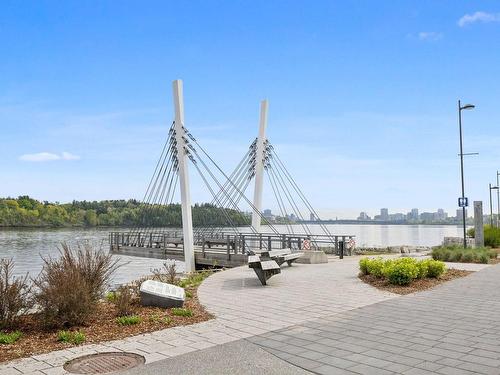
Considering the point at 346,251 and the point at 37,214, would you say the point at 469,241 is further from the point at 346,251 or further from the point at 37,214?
the point at 37,214

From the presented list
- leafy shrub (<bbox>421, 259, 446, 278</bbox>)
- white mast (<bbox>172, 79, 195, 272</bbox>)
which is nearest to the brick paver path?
leafy shrub (<bbox>421, 259, 446, 278</bbox>)

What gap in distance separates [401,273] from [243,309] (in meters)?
4.45

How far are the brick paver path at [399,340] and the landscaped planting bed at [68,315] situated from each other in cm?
190

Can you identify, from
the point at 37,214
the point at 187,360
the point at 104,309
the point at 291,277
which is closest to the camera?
the point at 187,360

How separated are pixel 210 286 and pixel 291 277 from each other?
2.59m

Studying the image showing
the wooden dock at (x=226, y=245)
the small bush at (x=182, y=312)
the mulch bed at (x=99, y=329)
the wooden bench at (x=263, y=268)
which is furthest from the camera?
the wooden dock at (x=226, y=245)

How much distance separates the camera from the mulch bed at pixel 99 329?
616 centimetres

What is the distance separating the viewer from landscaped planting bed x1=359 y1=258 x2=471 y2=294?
11477 mm

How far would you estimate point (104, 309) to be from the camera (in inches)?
330

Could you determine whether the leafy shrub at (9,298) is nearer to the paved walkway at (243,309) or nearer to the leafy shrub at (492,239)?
the paved walkway at (243,309)

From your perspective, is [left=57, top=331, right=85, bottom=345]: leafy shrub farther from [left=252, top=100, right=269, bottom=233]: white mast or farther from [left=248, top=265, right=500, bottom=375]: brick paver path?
[left=252, top=100, right=269, bottom=233]: white mast

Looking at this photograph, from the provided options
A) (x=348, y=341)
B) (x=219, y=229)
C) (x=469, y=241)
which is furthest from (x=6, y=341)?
(x=469, y=241)

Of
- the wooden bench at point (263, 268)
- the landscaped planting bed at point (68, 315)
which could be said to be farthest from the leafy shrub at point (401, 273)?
the landscaped planting bed at point (68, 315)

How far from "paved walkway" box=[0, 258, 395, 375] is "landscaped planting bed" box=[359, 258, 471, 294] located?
1.35 feet
